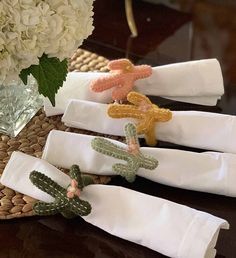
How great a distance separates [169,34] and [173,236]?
0.71 meters

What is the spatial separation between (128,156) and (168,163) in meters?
0.06

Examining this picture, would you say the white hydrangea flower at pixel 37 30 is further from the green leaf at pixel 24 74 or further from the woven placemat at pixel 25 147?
the woven placemat at pixel 25 147

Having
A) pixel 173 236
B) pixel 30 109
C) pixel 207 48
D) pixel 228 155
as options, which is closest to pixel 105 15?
pixel 207 48

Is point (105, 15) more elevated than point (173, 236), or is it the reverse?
point (105, 15)

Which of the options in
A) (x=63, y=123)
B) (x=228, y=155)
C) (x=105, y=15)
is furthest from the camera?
(x=105, y=15)

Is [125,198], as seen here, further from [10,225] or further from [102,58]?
[102,58]

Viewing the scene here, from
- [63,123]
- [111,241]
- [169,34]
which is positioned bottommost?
[111,241]

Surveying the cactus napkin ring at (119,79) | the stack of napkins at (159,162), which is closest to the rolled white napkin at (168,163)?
the stack of napkins at (159,162)

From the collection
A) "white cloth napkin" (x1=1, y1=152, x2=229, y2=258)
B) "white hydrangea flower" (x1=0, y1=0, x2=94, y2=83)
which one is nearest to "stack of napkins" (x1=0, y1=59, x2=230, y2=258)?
"white cloth napkin" (x1=1, y1=152, x2=229, y2=258)

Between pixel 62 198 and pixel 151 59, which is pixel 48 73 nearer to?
pixel 62 198

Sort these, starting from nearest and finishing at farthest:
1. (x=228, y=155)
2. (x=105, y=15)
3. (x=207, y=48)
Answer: (x=228, y=155) < (x=207, y=48) < (x=105, y=15)

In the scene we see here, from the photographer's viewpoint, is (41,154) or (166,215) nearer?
(166,215)

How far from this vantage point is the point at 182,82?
3.26 feet

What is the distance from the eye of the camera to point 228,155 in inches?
33.6
